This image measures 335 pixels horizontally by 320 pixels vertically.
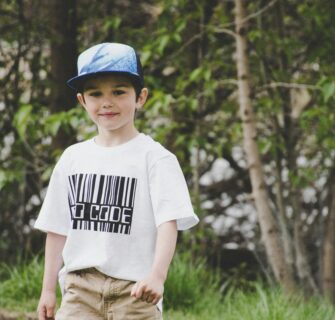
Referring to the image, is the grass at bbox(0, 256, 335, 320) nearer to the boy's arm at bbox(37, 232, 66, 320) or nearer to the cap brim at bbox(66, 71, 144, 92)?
the boy's arm at bbox(37, 232, 66, 320)

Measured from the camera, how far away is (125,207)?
2.41 meters

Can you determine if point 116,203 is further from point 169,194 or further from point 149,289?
point 149,289

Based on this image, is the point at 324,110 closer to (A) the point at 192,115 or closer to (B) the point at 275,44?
(B) the point at 275,44

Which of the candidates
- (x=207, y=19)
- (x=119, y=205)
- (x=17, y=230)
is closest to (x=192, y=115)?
(x=207, y=19)

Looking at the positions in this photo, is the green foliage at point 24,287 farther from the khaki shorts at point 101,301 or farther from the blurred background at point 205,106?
the khaki shorts at point 101,301

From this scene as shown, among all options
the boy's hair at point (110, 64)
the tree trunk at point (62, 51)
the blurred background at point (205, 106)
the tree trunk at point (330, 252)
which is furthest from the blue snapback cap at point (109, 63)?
the tree trunk at point (62, 51)

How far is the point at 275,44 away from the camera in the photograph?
5.53m

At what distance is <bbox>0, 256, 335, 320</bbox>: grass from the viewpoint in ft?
13.6

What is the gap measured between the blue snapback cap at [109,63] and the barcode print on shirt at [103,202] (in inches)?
11.8

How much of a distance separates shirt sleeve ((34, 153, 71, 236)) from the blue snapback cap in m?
0.29

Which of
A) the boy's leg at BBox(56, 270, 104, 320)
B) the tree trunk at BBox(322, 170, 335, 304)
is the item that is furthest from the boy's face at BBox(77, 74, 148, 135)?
the tree trunk at BBox(322, 170, 335, 304)

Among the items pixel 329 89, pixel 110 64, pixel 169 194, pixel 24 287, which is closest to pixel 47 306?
pixel 169 194

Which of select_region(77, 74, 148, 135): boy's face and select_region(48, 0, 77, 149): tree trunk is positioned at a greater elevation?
select_region(48, 0, 77, 149): tree trunk

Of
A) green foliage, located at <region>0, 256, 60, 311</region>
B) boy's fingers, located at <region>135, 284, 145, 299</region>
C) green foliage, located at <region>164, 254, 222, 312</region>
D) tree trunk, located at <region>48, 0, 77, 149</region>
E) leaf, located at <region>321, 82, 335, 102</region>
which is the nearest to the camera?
boy's fingers, located at <region>135, 284, 145, 299</region>
